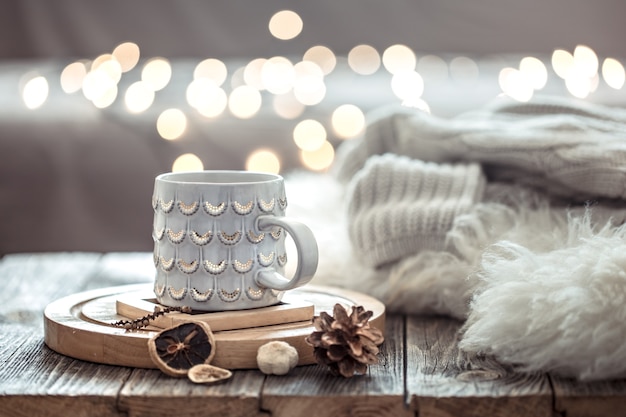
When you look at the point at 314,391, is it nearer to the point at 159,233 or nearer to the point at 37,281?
the point at 159,233

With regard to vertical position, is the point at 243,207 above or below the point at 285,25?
below

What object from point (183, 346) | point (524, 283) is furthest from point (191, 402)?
point (524, 283)

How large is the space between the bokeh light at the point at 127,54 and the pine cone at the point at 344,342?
1.48 meters

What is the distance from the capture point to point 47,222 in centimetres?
210

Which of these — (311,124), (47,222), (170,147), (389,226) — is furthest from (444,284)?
(47,222)

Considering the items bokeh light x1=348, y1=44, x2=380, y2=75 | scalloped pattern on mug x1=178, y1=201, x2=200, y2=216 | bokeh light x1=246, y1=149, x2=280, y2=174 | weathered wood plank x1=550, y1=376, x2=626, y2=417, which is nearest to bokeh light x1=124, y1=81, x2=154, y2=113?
bokeh light x1=246, y1=149, x2=280, y2=174

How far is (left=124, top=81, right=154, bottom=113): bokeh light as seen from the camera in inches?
78.6

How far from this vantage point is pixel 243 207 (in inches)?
30.0

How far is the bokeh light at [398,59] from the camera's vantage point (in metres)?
1.98

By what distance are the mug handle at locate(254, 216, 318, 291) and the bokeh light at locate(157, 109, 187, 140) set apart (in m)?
1.28

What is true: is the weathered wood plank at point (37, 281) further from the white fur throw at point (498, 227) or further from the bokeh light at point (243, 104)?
the bokeh light at point (243, 104)

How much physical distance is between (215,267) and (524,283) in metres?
0.27

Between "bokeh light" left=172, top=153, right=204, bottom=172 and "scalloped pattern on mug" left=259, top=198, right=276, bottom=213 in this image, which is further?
"bokeh light" left=172, top=153, right=204, bottom=172

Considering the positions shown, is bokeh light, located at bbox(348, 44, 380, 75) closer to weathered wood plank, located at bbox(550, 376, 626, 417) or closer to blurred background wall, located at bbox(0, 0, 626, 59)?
blurred background wall, located at bbox(0, 0, 626, 59)
